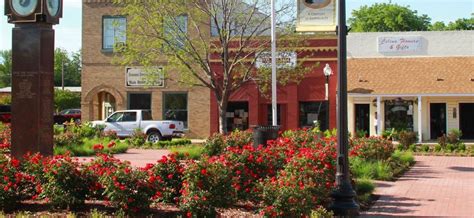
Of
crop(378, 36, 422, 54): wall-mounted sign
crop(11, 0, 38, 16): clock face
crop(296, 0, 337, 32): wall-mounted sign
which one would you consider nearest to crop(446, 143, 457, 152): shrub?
crop(378, 36, 422, 54): wall-mounted sign

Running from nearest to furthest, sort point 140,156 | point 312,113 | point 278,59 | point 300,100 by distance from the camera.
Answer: point 140,156 < point 278,59 < point 300,100 < point 312,113

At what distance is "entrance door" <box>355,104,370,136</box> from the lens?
1347 inches

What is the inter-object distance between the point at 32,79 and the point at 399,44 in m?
25.8

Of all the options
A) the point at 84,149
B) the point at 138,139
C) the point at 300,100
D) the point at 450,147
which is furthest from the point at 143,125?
the point at 450,147

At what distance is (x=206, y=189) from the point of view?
902 centimetres

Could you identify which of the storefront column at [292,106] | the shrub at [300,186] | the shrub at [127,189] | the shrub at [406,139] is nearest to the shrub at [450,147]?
the shrub at [406,139]

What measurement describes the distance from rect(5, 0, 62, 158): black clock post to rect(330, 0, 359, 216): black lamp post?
6.86 m

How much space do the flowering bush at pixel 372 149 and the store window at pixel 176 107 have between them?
62.2ft

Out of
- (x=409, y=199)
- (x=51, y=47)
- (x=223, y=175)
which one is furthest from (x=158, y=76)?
(x=223, y=175)

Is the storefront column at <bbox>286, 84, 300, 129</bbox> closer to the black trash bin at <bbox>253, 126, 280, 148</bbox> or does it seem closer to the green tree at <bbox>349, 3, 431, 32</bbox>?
the black trash bin at <bbox>253, 126, 280, 148</bbox>

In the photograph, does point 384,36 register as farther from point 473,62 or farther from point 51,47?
point 51,47

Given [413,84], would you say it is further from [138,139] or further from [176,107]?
[138,139]

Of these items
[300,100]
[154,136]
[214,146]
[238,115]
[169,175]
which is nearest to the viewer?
[169,175]

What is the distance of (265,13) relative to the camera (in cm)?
2814
